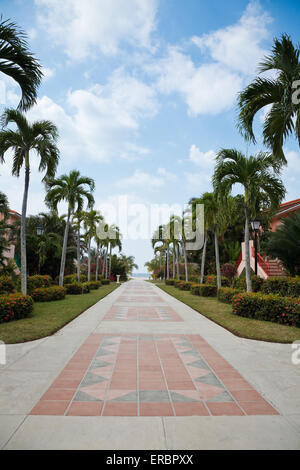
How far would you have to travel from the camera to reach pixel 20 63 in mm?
6586

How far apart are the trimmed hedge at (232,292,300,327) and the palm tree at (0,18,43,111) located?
8.81 meters

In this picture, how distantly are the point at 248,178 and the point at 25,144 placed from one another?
9167mm

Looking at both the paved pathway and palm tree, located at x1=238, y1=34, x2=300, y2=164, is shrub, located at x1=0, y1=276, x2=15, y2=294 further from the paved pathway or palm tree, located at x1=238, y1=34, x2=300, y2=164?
palm tree, located at x1=238, y1=34, x2=300, y2=164

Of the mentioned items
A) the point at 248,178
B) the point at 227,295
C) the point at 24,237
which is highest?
the point at 248,178

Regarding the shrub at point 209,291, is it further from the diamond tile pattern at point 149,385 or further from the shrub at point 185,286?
the diamond tile pattern at point 149,385

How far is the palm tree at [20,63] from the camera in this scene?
A: 6.23 metres

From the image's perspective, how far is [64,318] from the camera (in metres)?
9.90

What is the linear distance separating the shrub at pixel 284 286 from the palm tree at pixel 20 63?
411 inches

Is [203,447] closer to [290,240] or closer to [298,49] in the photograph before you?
[298,49]

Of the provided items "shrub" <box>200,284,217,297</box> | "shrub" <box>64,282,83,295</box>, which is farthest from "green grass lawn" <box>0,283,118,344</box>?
"shrub" <box>200,284,217,297</box>

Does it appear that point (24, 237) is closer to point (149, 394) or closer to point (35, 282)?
point (35, 282)

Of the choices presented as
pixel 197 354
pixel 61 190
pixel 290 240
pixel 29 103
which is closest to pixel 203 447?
pixel 197 354

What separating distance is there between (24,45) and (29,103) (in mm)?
1167

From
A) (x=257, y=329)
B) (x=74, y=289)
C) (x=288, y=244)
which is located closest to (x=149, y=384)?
(x=257, y=329)
